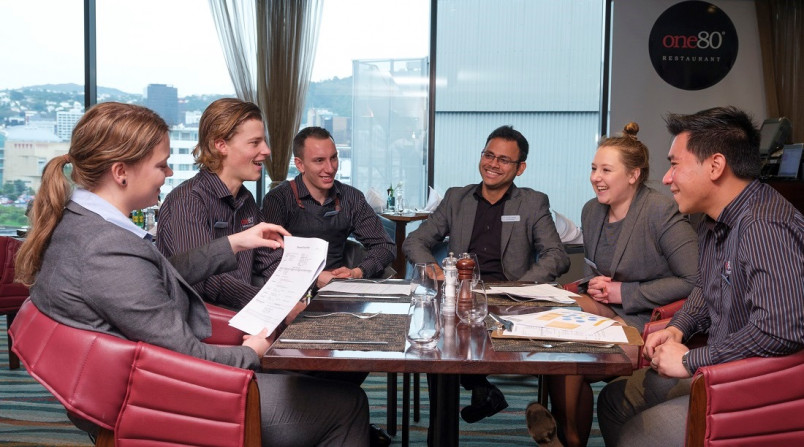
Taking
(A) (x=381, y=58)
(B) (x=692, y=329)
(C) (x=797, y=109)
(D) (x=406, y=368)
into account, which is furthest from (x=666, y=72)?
(D) (x=406, y=368)

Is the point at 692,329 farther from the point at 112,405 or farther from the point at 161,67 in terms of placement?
the point at 161,67

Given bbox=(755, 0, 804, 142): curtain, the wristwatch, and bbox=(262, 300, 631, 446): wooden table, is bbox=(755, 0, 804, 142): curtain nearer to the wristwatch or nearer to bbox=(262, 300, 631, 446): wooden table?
the wristwatch

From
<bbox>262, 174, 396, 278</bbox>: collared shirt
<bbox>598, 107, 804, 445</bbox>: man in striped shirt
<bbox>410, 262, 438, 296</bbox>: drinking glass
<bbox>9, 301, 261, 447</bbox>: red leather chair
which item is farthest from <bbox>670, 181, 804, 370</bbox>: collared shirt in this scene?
<bbox>262, 174, 396, 278</bbox>: collared shirt

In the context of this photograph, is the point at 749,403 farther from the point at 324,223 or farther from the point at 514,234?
the point at 324,223

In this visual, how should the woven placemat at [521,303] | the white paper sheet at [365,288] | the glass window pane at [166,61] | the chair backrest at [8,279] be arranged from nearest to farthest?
the woven placemat at [521,303] → the white paper sheet at [365,288] → the chair backrest at [8,279] → the glass window pane at [166,61]

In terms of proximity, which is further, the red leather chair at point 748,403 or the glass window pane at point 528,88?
the glass window pane at point 528,88

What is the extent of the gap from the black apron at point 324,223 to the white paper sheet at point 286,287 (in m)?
1.56

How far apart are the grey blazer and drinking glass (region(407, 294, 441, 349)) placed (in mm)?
1276

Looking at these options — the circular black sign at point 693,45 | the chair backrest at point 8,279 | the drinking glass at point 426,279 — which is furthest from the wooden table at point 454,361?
the circular black sign at point 693,45

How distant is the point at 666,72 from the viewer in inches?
307

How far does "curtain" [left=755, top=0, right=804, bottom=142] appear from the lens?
7.64 meters

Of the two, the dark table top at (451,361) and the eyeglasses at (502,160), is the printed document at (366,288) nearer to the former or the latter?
the dark table top at (451,361)

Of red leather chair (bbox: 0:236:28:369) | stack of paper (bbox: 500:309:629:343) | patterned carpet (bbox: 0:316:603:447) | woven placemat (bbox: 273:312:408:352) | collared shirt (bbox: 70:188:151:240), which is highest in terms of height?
collared shirt (bbox: 70:188:151:240)

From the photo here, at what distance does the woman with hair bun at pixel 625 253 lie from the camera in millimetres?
2775
